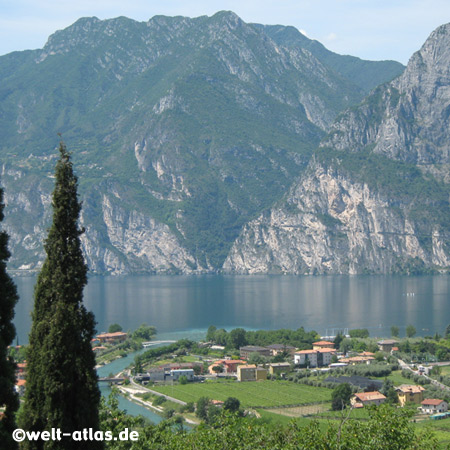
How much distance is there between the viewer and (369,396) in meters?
49.6

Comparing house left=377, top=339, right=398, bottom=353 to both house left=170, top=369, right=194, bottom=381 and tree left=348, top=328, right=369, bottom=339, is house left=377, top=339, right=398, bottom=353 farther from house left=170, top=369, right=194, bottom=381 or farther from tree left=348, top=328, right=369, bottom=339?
house left=170, top=369, right=194, bottom=381

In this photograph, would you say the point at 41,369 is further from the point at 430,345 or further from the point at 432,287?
the point at 432,287

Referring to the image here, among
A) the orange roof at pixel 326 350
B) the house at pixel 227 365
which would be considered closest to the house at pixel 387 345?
the orange roof at pixel 326 350

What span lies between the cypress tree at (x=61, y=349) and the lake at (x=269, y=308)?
211 ft

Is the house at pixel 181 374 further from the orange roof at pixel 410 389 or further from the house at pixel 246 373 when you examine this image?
the orange roof at pixel 410 389

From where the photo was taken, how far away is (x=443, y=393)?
167ft

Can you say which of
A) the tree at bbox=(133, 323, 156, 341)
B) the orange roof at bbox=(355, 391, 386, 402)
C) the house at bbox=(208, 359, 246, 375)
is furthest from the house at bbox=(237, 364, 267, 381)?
the tree at bbox=(133, 323, 156, 341)

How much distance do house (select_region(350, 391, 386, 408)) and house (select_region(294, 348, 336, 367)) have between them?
17945mm

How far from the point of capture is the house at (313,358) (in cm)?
6844

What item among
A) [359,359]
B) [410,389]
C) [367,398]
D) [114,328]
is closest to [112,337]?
[114,328]

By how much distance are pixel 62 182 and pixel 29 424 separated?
13.5 feet

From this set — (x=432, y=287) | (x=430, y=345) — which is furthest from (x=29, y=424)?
(x=432, y=287)

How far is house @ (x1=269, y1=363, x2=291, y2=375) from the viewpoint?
6347 centimetres

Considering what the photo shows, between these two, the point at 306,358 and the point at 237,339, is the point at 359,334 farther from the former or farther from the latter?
the point at 306,358
